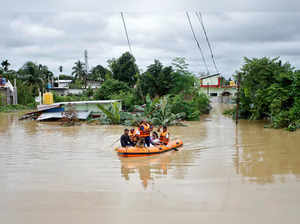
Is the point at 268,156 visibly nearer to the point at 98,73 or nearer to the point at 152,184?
the point at 152,184

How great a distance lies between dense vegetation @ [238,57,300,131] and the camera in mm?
17844

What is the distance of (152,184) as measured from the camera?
7.92 metres

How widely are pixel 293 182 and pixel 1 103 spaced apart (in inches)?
1453

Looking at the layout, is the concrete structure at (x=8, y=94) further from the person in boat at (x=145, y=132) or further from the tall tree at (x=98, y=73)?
the person in boat at (x=145, y=132)

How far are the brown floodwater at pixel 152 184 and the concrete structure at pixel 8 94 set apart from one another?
88.5 ft

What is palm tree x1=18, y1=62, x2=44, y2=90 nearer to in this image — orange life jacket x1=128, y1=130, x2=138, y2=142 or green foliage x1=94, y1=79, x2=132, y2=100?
green foliage x1=94, y1=79, x2=132, y2=100

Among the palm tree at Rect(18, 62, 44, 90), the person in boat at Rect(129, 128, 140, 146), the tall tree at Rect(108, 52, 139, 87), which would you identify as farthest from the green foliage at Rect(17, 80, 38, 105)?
the person in boat at Rect(129, 128, 140, 146)

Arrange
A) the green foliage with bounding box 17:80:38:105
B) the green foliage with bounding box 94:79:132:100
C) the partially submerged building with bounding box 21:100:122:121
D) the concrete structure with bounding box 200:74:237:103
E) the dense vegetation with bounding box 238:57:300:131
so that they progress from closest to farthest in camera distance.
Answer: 1. the dense vegetation with bounding box 238:57:300:131
2. the partially submerged building with bounding box 21:100:122:121
3. the green foliage with bounding box 94:79:132:100
4. the green foliage with bounding box 17:80:38:105
5. the concrete structure with bounding box 200:74:237:103

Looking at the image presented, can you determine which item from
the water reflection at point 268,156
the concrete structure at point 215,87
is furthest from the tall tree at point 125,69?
the water reflection at point 268,156

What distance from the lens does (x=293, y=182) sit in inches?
313

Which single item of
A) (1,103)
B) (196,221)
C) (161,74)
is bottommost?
(196,221)

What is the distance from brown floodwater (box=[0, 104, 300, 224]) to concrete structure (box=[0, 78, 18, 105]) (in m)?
27.0

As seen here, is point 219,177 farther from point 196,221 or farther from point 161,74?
point 161,74

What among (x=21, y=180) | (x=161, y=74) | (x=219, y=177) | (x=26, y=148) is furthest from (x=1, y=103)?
(x=219, y=177)
